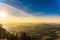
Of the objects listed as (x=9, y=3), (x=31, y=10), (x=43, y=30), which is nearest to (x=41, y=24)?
(x=43, y=30)

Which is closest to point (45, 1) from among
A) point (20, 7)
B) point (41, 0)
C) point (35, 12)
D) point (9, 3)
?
point (41, 0)

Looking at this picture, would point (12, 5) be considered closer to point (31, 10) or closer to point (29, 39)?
point (31, 10)

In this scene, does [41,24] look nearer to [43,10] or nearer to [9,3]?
[43,10]

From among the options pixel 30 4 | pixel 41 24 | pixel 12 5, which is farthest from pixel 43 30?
pixel 12 5

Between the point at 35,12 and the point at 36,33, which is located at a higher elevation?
the point at 35,12

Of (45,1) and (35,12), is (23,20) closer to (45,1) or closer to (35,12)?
(35,12)

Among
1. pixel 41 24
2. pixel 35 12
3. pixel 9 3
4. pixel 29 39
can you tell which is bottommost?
pixel 29 39

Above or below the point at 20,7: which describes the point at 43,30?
below
